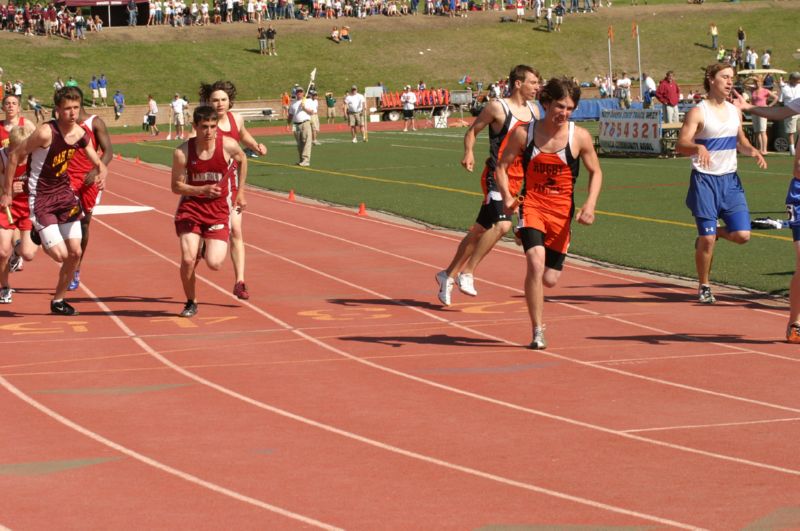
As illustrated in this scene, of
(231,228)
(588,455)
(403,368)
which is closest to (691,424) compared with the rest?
(588,455)

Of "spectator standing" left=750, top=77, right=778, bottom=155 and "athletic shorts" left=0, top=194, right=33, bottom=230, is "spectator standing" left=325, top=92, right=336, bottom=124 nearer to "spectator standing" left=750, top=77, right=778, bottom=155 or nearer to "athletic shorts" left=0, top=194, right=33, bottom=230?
"spectator standing" left=750, top=77, right=778, bottom=155

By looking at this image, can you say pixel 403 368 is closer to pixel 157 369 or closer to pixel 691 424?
pixel 157 369

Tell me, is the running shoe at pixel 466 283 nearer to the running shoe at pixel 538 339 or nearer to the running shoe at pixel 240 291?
the running shoe at pixel 240 291

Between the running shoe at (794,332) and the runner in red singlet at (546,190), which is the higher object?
the runner in red singlet at (546,190)

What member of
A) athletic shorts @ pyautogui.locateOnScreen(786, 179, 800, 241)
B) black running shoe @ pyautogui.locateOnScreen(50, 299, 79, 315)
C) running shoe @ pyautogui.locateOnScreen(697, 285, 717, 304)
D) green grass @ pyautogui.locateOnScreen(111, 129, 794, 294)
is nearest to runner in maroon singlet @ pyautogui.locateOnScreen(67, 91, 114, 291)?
black running shoe @ pyautogui.locateOnScreen(50, 299, 79, 315)

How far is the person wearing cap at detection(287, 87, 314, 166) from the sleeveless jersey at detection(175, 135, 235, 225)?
2033cm

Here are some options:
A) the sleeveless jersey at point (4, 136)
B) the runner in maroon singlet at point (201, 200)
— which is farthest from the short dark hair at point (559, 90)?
the sleeveless jersey at point (4, 136)

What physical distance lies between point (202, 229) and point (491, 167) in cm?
253

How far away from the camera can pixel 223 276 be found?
14.9m

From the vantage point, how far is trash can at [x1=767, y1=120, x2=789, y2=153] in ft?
106

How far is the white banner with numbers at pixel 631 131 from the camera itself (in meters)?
32.1

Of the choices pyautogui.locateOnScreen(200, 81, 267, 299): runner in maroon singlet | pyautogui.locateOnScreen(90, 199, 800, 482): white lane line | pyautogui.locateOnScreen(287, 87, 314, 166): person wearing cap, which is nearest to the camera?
pyautogui.locateOnScreen(90, 199, 800, 482): white lane line

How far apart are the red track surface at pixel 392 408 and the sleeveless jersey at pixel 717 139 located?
1197 mm

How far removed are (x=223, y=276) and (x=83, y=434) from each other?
7172mm
